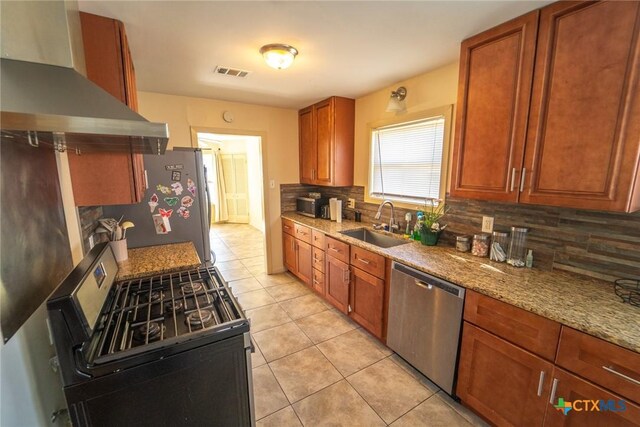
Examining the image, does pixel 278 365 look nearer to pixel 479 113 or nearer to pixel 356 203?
pixel 356 203

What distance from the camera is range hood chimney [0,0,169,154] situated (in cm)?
69

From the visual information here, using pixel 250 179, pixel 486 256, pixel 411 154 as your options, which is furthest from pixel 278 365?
pixel 250 179

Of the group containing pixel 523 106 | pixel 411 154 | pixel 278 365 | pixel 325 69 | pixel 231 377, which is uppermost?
pixel 325 69

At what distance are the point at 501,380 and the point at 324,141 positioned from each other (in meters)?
2.78

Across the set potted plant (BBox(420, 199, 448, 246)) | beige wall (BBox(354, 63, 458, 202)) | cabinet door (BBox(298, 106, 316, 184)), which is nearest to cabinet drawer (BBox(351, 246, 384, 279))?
potted plant (BBox(420, 199, 448, 246))

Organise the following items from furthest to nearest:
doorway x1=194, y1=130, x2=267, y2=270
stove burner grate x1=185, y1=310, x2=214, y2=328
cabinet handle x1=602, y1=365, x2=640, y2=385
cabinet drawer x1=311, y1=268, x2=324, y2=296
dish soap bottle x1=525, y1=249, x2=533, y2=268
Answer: doorway x1=194, y1=130, x2=267, y2=270
cabinet drawer x1=311, y1=268, x2=324, y2=296
dish soap bottle x1=525, y1=249, x2=533, y2=268
stove burner grate x1=185, y1=310, x2=214, y2=328
cabinet handle x1=602, y1=365, x2=640, y2=385

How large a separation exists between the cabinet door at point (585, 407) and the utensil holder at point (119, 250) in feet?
8.84

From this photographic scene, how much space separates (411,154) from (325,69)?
3.79ft

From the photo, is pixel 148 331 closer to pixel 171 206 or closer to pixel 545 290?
pixel 171 206

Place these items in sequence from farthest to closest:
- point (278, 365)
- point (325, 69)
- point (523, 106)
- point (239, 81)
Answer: point (239, 81)
point (325, 69)
point (278, 365)
point (523, 106)

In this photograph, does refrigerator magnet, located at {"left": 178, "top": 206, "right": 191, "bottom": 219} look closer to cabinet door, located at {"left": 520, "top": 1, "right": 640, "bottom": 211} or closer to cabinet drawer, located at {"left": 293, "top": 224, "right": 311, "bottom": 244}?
cabinet drawer, located at {"left": 293, "top": 224, "right": 311, "bottom": 244}

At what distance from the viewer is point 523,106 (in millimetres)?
1496

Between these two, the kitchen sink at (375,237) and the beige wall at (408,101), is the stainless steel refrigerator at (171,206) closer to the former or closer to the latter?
the kitchen sink at (375,237)

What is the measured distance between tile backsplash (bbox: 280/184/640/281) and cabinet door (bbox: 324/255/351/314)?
1132 millimetres
